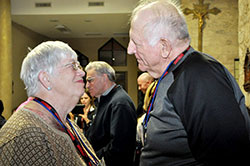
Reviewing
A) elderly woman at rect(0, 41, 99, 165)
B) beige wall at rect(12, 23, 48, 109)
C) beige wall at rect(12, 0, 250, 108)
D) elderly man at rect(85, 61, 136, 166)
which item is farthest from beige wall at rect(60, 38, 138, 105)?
elderly woman at rect(0, 41, 99, 165)

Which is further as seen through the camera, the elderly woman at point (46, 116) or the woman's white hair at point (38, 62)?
the woman's white hair at point (38, 62)

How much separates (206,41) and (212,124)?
6057 mm

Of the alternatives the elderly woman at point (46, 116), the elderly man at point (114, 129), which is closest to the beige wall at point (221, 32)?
the elderly man at point (114, 129)

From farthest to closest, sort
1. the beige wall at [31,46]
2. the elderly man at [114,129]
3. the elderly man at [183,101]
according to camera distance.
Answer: the beige wall at [31,46] < the elderly man at [114,129] < the elderly man at [183,101]

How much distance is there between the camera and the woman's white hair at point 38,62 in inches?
58.9

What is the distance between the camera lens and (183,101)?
3.23 ft

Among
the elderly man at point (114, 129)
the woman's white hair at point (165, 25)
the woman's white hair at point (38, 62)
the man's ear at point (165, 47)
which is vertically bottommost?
the elderly man at point (114, 129)

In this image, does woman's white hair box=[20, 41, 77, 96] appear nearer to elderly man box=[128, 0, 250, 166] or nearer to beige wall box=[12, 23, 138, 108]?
elderly man box=[128, 0, 250, 166]

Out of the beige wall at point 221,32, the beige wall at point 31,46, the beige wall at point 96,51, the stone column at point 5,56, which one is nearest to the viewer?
the beige wall at point 221,32

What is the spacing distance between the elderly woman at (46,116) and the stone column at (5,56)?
7.82 metres

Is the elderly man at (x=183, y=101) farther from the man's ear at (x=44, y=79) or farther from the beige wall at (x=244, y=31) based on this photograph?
the beige wall at (x=244, y=31)

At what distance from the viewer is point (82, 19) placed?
10.5 meters

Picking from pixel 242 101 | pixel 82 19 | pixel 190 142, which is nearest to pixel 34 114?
pixel 190 142

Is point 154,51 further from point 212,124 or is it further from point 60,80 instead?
point 60,80
